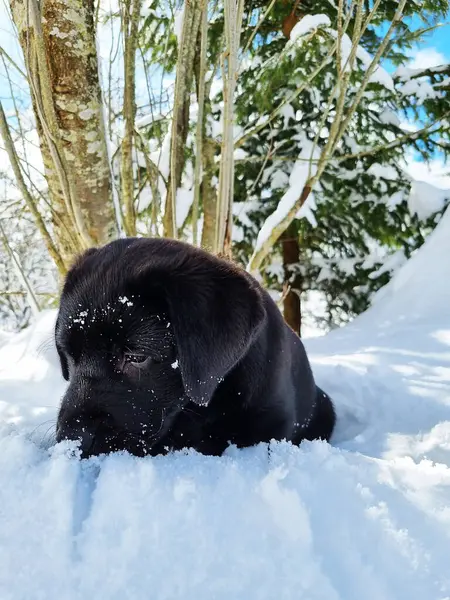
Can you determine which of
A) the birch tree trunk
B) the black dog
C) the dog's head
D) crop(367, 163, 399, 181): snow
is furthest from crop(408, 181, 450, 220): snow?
the dog's head

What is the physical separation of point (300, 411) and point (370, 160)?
705 cm

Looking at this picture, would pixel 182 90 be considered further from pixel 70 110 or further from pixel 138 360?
pixel 138 360

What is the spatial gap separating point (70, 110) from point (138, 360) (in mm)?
2359

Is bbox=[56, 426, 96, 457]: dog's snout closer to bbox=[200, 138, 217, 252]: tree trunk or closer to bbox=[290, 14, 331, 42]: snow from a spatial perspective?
bbox=[200, 138, 217, 252]: tree trunk

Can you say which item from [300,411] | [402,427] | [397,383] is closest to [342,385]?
[397,383]

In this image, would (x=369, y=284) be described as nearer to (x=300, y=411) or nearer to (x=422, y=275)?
(x=422, y=275)

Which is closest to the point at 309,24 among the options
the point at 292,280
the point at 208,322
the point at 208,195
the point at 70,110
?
the point at 208,195

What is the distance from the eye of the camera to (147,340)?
1626 mm

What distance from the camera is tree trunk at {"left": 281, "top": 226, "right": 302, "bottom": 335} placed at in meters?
9.27

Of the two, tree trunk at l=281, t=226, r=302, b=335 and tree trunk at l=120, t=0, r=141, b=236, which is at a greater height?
tree trunk at l=120, t=0, r=141, b=236

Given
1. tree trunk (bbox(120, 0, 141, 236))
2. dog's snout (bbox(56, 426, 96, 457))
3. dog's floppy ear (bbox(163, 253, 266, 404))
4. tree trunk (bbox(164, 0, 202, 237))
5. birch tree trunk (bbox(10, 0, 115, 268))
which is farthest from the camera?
tree trunk (bbox(120, 0, 141, 236))

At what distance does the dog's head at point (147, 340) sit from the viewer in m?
1.50

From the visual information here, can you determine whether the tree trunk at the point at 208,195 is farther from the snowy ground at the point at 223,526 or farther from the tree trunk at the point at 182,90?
the snowy ground at the point at 223,526

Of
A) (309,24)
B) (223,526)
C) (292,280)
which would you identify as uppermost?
(309,24)
